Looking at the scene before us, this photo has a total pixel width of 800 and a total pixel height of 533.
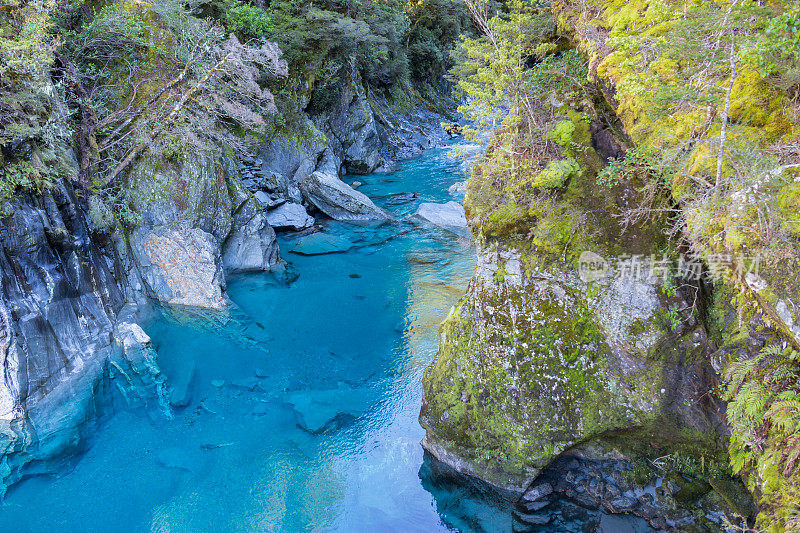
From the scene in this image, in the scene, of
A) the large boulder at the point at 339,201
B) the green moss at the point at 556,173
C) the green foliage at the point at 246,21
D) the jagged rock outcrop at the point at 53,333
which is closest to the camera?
the green moss at the point at 556,173

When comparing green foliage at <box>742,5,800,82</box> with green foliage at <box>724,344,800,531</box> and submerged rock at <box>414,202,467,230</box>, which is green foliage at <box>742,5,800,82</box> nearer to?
green foliage at <box>724,344,800,531</box>

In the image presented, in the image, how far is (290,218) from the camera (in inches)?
733

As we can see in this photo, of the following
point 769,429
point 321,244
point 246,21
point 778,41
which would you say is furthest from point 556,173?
point 246,21

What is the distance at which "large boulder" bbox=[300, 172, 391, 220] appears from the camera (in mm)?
19516

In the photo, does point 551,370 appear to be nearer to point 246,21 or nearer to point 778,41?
point 778,41

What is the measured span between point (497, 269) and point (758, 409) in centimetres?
394

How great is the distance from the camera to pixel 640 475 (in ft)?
22.2

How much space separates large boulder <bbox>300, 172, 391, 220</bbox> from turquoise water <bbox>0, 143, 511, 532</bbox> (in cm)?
510

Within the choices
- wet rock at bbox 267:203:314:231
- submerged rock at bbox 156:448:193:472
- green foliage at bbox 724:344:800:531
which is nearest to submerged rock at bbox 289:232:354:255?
wet rock at bbox 267:203:314:231

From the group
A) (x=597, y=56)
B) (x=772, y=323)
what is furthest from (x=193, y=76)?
(x=772, y=323)

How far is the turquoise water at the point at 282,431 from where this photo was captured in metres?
7.64

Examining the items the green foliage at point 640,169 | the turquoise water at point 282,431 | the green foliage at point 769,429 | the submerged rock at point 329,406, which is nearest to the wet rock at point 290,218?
the turquoise water at point 282,431

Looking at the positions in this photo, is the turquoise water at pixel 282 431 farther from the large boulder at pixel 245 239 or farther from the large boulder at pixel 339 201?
the large boulder at pixel 339 201

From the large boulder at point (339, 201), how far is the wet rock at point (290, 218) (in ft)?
3.68
